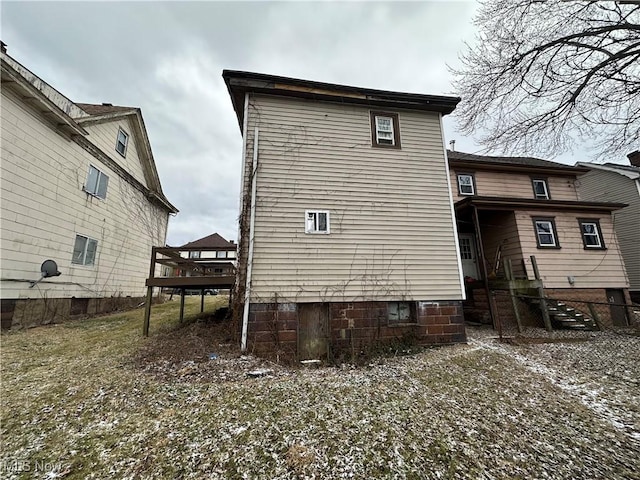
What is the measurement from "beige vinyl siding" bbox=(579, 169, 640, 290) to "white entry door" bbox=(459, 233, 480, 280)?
8.05 metres

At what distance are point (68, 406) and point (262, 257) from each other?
3.92 meters

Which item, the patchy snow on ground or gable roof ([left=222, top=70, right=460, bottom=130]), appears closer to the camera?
the patchy snow on ground

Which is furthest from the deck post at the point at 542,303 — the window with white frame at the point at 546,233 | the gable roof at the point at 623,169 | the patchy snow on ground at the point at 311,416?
the gable roof at the point at 623,169

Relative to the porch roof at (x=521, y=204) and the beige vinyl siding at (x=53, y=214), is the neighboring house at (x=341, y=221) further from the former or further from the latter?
the beige vinyl siding at (x=53, y=214)

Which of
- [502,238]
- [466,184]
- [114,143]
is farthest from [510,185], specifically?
[114,143]

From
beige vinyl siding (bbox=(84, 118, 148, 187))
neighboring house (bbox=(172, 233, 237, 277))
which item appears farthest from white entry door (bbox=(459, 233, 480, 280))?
beige vinyl siding (bbox=(84, 118, 148, 187))

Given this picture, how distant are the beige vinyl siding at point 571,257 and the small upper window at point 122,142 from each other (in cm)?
1736

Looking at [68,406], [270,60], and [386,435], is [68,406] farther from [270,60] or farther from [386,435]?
[270,60]

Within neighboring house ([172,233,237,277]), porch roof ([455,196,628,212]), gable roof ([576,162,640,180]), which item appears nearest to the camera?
neighboring house ([172,233,237,277])

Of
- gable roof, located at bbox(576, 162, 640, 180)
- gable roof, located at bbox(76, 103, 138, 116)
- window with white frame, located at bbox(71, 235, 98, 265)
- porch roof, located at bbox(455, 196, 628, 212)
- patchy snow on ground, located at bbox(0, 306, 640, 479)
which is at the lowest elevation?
patchy snow on ground, located at bbox(0, 306, 640, 479)

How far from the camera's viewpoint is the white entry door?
11.8 metres

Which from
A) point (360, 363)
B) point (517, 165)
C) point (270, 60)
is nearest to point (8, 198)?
point (270, 60)

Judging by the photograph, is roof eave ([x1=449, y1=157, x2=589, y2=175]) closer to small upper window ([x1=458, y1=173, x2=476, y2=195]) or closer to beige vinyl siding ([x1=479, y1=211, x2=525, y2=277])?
small upper window ([x1=458, y1=173, x2=476, y2=195])

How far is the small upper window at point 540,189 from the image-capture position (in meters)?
13.0
